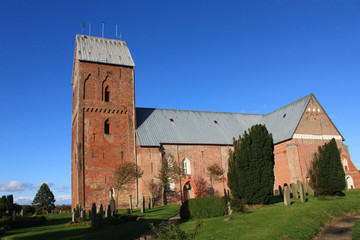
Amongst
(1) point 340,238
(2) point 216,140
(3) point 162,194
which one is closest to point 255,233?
(1) point 340,238

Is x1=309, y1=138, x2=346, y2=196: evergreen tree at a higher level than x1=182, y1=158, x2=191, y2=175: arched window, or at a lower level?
lower

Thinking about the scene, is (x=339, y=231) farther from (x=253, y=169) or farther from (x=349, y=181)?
(x=349, y=181)

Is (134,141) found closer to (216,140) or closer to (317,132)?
(216,140)

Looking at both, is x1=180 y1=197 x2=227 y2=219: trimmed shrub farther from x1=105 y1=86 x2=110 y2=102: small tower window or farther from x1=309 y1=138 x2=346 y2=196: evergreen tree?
x1=105 y1=86 x2=110 y2=102: small tower window

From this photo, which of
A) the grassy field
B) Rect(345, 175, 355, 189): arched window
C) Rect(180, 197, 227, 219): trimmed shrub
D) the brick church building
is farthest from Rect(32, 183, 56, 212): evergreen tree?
Rect(345, 175, 355, 189): arched window

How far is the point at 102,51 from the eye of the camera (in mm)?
35031

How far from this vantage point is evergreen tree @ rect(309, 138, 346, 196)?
21.2m

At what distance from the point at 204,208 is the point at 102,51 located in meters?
23.0

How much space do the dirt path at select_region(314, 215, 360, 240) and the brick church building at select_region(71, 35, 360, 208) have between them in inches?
714

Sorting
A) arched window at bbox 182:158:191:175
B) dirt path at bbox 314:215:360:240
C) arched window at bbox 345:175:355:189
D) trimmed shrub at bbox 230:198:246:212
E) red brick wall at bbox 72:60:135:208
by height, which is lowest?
dirt path at bbox 314:215:360:240

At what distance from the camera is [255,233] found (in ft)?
38.4

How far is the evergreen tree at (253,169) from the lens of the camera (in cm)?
2070

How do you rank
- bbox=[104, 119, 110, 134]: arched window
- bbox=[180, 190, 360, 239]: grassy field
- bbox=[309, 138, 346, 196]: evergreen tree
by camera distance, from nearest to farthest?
bbox=[180, 190, 360, 239]: grassy field → bbox=[309, 138, 346, 196]: evergreen tree → bbox=[104, 119, 110, 134]: arched window

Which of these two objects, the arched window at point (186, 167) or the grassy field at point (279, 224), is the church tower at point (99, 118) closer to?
the arched window at point (186, 167)
